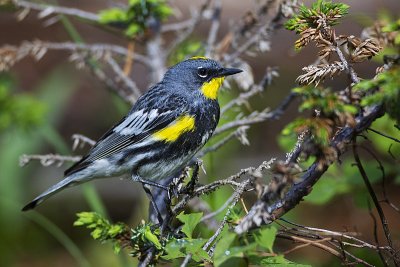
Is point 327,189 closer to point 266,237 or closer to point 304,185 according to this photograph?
point 304,185

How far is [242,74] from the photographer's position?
3.38m

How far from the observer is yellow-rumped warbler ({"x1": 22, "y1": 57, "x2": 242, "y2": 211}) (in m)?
3.12

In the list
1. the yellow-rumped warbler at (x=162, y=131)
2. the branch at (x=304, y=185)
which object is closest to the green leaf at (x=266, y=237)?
the branch at (x=304, y=185)

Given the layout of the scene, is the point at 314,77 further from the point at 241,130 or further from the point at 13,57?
the point at 13,57

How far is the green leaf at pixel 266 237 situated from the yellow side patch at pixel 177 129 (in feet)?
4.99

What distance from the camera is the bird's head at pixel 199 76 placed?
326 centimetres

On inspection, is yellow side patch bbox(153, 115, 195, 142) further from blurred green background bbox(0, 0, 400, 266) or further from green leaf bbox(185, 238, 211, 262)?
green leaf bbox(185, 238, 211, 262)

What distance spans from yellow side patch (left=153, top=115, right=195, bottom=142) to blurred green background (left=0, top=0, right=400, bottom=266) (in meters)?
0.27

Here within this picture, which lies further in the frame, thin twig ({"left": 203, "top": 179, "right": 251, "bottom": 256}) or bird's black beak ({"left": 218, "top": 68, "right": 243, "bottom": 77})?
bird's black beak ({"left": 218, "top": 68, "right": 243, "bottom": 77})

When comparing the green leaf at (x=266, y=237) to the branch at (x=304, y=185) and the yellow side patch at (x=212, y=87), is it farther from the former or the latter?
the yellow side patch at (x=212, y=87)

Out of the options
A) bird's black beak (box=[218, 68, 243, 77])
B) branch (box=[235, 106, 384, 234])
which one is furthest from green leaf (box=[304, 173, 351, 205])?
branch (box=[235, 106, 384, 234])

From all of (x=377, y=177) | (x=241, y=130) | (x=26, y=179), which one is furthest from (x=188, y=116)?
(x=26, y=179)

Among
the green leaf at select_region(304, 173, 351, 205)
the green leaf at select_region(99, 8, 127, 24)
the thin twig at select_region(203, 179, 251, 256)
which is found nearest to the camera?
the thin twig at select_region(203, 179, 251, 256)

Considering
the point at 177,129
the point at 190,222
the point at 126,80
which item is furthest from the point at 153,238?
the point at 126,80
